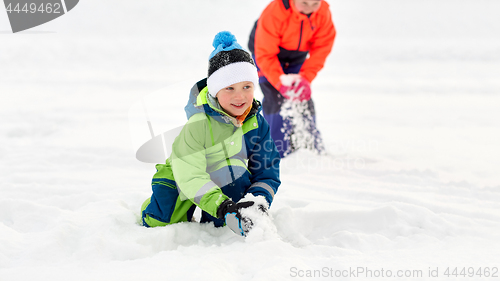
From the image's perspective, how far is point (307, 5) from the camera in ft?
9.71

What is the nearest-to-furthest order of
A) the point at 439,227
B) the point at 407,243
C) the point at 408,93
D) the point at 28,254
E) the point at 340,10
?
the point at 28,254
the point at 407,243
the point at 439,227
the point at 408,93
the point at 340,10

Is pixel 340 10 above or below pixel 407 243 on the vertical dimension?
above

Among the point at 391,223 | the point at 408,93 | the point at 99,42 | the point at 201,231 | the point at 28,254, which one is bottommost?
the point at 408,93

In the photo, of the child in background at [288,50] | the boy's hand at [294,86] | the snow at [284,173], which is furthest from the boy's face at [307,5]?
the snow at [284,173]

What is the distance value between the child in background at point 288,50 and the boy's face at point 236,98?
1.53 meters

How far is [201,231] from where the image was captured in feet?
5.81

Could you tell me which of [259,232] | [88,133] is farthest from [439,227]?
[88,133]

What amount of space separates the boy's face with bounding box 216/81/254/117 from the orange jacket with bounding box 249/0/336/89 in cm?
153

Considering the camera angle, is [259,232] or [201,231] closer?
[259,232]

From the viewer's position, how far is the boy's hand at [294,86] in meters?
3.22

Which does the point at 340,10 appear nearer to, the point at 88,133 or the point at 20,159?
Result: the point at 88,133

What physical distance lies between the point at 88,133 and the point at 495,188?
11.9 ft

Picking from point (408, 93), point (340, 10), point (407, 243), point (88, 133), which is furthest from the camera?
point (340, 10)

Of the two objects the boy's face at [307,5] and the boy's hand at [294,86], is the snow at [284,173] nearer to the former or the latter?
the boy's hand at [294,86]
